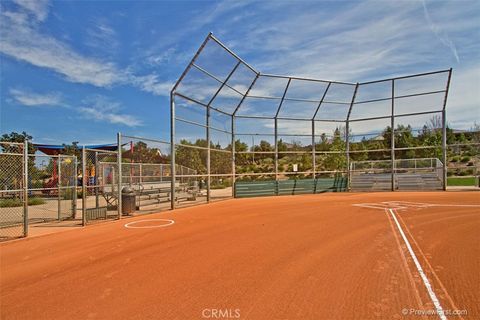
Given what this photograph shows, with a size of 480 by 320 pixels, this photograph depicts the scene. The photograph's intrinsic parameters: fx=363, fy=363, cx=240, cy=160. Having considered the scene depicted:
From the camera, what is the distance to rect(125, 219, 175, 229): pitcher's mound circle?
1013 centimetres

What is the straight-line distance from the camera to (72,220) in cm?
1223

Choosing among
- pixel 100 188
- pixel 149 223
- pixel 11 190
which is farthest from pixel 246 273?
pixel 100 188

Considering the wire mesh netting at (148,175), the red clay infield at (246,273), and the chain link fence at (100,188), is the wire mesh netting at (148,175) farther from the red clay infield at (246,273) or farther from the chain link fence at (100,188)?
the red clay infield at (246,273)

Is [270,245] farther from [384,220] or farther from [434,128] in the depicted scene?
[434,128]

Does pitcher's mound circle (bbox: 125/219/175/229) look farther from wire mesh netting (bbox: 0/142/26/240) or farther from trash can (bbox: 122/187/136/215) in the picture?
wire mesh netting (bbox: 0/142/26/240)

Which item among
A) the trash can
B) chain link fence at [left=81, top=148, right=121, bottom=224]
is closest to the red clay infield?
chain link fence at [left=81, top=148, right=121, bottom=224]

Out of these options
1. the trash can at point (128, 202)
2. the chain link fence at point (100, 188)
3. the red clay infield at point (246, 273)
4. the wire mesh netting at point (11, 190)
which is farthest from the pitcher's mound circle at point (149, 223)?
the wire mesh netting at point (11, 190)

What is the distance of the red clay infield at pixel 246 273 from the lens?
4.05 metres

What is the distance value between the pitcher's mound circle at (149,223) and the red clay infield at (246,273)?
27.1 inches

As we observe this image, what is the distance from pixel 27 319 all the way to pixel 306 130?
21314mm

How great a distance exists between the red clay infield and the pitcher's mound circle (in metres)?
0.69

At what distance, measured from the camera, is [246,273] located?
5328 millimetres

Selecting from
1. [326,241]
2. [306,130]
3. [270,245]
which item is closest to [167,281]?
[270,245]

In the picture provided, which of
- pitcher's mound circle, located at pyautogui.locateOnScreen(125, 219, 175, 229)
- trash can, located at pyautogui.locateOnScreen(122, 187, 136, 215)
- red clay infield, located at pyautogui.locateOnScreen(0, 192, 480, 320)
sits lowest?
pitcher's mound circle, located at pyautogui.locateOnScreen(125, 219, 175, 229)
